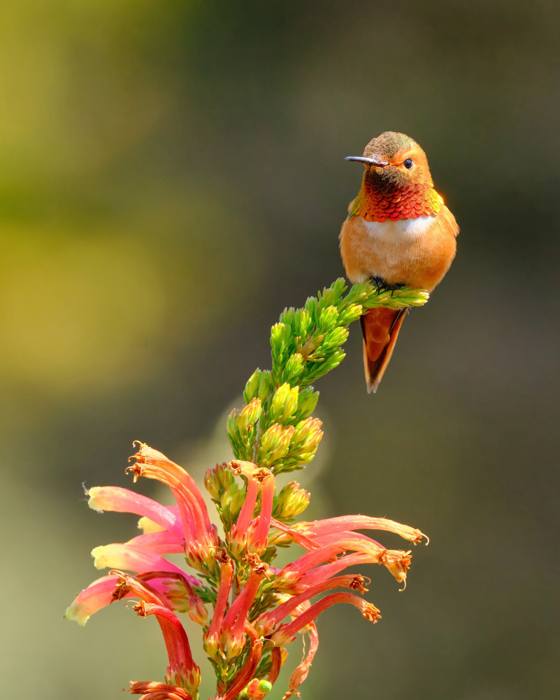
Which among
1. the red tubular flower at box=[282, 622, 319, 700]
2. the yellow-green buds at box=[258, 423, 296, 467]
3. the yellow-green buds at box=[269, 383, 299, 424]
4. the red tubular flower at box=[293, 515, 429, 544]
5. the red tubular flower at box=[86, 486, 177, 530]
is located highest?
the yellow-green buds at box=[269, 383, 299, 424]

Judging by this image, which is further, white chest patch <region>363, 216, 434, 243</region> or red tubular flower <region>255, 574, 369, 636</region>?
white chest patch <region>363, 216, 434, 243</region>

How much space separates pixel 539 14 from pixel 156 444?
3.84 metres

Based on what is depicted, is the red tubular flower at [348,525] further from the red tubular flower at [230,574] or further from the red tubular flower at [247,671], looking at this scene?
the red tubular flower at [247,671]

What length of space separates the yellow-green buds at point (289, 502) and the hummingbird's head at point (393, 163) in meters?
0.92


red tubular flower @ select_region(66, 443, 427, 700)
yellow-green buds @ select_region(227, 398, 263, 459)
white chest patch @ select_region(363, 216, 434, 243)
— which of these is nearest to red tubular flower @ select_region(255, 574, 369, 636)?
red tubular flower @ select_region(66, 443, 427, 700)

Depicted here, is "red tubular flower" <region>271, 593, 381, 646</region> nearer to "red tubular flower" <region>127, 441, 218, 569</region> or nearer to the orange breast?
"red tubular flower" <region>127, 441, 218, 569</region>

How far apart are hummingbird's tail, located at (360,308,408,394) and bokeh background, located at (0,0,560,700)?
2424 millimetres

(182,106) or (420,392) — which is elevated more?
(182,106)

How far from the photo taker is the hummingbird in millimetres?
1647

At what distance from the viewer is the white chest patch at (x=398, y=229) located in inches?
66.3

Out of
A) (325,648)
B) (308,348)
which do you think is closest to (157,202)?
(325,648)

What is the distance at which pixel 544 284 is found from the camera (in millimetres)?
6027

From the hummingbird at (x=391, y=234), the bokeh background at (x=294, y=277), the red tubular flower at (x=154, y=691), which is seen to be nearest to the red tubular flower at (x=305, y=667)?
the red tubular flower at (x=154, y=691)

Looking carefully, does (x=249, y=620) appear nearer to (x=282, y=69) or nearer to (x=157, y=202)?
(x=157, y=202)
